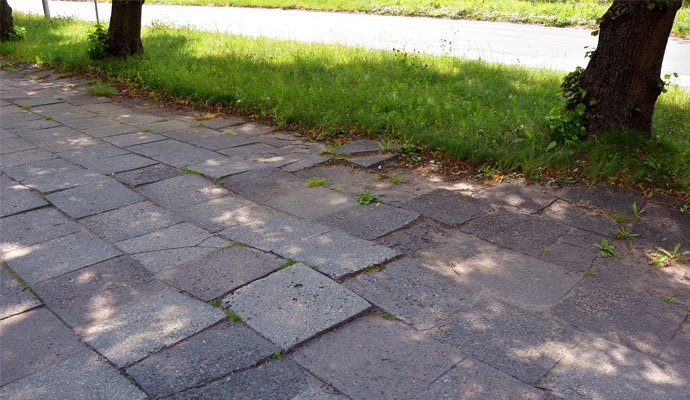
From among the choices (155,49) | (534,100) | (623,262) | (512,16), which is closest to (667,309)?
(623,262)

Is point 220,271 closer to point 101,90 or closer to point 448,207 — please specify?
point 448,207

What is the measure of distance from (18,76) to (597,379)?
10.3 meters

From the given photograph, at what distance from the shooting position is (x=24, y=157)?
5.40 m

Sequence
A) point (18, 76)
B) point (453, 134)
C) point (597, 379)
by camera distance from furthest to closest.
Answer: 1. point (18, 76)
2. point (453, 134)
3. point (597, 379)

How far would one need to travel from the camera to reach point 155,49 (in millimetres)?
10445

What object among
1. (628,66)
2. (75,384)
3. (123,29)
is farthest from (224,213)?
(123,29)

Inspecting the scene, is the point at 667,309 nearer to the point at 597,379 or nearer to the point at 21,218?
the point at 597,379

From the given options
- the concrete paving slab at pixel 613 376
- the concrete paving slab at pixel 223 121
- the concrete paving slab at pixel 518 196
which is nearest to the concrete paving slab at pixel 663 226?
the concrete paving slab at pixel 518 196

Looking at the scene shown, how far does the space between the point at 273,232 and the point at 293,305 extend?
0.98 metres

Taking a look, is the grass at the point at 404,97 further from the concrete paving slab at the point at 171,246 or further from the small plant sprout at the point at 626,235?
the concrete paving slab at the point at 171,246

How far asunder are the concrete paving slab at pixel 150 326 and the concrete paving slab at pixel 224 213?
0.97 metres

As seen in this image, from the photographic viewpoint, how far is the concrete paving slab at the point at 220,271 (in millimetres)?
3119

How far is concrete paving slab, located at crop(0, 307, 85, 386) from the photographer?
2521 millimetres

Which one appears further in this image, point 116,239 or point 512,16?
point 512,16
